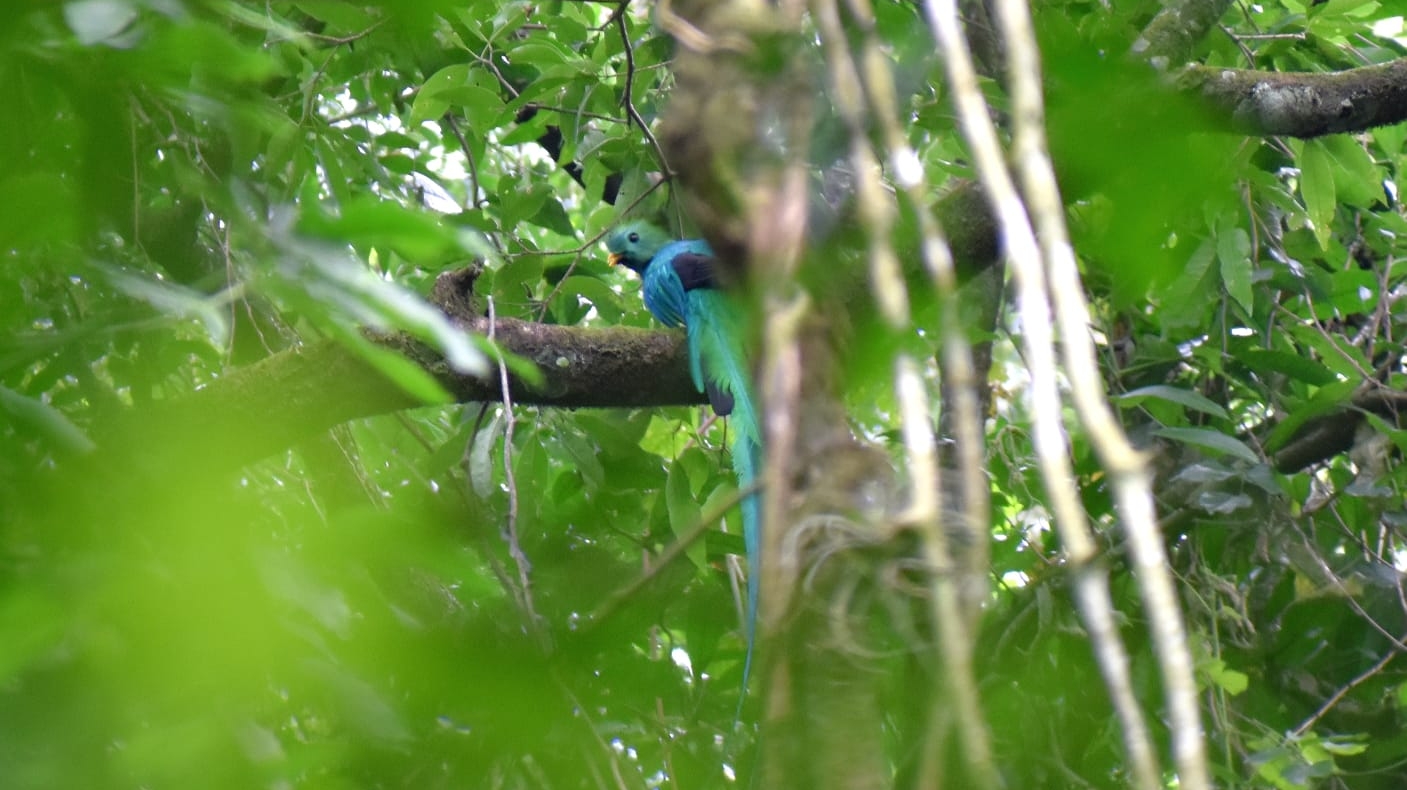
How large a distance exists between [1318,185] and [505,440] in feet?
6.28

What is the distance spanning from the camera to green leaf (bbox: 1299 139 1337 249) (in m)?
2.71

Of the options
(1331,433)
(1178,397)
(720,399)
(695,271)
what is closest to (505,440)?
(720,399)

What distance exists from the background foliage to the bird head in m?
0.11

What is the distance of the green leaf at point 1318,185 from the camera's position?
2709mm

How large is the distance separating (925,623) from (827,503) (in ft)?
3.12

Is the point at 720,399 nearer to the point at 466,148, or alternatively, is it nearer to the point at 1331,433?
the point at 466,148

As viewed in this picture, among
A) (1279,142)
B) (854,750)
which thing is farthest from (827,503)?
(1279,142)

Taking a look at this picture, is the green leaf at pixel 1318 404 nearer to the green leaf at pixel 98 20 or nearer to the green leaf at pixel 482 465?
the green leaf at pixel 482 465

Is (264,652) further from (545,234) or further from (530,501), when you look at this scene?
(545,234)

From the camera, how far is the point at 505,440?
183 centimetres

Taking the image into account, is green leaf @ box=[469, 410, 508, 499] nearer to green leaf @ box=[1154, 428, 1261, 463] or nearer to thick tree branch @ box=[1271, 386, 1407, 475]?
green leaf @ box=[1154, 428, 1261, 463]

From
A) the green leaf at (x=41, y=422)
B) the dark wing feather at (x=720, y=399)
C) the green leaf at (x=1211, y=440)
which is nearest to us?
the green leaf at (x=41, y=422)

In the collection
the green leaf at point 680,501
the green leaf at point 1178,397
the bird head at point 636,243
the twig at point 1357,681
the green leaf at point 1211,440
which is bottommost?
the twig at point 1357,681

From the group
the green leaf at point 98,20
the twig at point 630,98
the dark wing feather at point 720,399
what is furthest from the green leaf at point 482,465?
the green leaf at point 98,20
